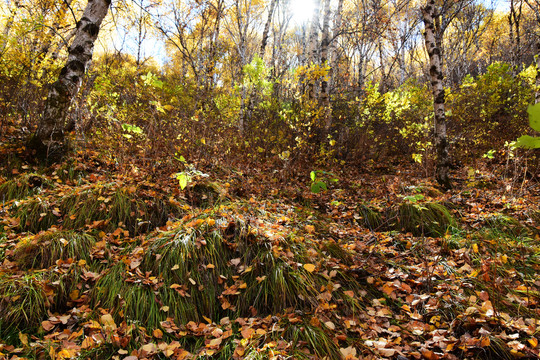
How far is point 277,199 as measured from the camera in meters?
4.52

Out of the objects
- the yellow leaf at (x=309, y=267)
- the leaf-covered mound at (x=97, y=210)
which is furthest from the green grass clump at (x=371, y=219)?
the leaf-covered mound at (x=97, y=210)

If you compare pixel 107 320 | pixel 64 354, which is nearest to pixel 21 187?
pixel 107 320

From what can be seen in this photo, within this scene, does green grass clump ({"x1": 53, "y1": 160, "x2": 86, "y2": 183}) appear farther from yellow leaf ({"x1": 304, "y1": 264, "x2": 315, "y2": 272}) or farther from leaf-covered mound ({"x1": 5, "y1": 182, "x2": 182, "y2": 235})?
yellow leaf ({"x1": 304, "y1": 264, "x2": 315, "y2": 272})

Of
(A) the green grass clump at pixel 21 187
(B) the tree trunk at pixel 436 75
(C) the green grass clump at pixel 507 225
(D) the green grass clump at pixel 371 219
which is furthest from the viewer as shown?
(B) the tree trunk at pixel 436 75

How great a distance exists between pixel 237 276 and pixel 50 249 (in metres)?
1.79

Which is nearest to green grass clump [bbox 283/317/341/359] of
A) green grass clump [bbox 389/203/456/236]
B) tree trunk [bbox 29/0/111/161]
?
green grass clump [bbox 389/203/456/236]

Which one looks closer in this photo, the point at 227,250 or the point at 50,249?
the point at 50,249

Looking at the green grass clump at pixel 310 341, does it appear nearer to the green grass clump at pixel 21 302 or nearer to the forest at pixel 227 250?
the forest at pixel 227 250

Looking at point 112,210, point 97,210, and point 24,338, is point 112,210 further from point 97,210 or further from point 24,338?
point 24,338

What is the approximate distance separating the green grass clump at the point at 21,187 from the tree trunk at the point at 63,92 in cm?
43

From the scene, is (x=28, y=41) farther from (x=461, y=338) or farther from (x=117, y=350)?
(x=461, y=338)

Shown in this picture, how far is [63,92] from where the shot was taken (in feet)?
12.8

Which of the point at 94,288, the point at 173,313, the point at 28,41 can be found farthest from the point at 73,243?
the point at 28,41

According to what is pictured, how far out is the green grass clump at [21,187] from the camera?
3.38m
